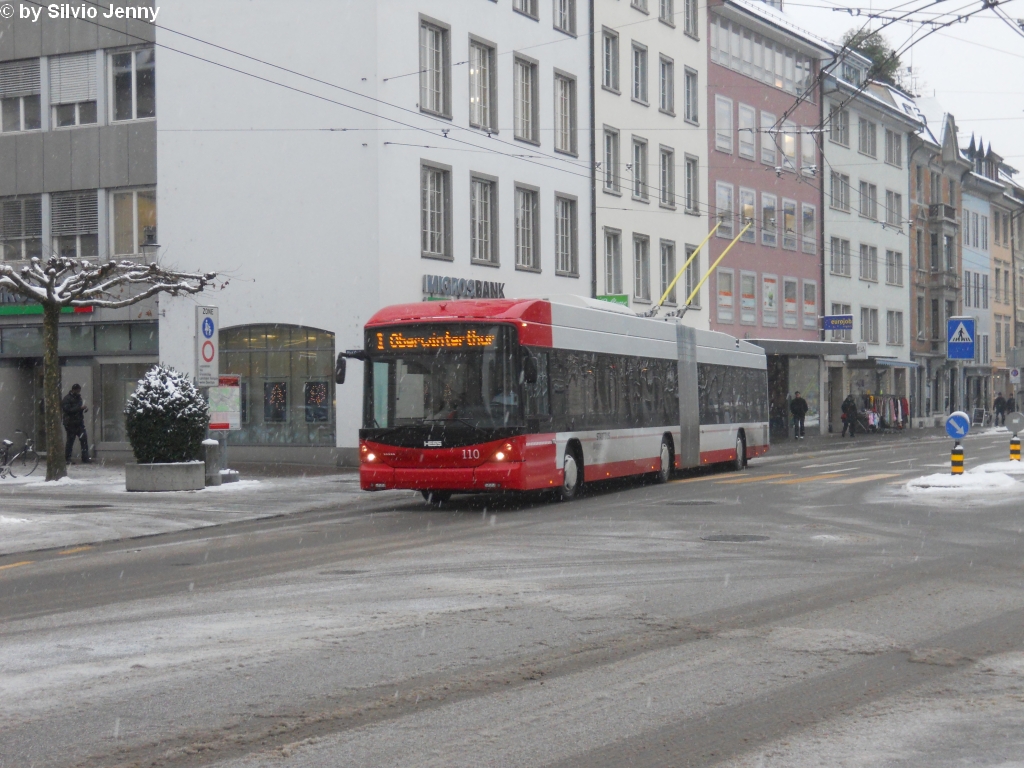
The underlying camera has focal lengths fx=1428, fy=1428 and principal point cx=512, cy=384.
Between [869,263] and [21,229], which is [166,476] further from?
[869,263]

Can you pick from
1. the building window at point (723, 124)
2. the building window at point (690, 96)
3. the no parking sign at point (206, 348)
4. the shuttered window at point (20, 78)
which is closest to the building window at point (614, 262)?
the building window at point (690, 96)

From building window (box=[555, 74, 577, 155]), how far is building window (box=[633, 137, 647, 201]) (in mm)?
4235

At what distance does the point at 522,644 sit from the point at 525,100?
103ft

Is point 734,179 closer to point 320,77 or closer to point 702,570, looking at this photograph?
point 320,77

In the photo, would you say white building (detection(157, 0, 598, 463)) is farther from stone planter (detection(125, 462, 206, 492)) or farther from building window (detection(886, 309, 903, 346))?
building window (detection(886, 309, 903, 346))

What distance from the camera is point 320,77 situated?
32438 mm

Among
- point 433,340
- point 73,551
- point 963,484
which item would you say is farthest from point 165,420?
point 963,484

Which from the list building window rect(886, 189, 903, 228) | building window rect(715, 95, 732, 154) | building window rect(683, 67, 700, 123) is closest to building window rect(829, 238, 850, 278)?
building window rect(886, 189, 903, 228)

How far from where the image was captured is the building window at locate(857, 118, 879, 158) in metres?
62.3

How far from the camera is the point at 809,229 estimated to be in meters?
57.9

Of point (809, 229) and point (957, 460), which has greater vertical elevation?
point (809, 229)

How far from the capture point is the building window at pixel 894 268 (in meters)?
66.5

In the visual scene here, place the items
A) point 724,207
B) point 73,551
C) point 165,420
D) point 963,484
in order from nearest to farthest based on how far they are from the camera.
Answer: point 73,551 < point 963,484 < point 165,420 < point 724,207

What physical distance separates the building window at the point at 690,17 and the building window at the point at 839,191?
13.6 metres
